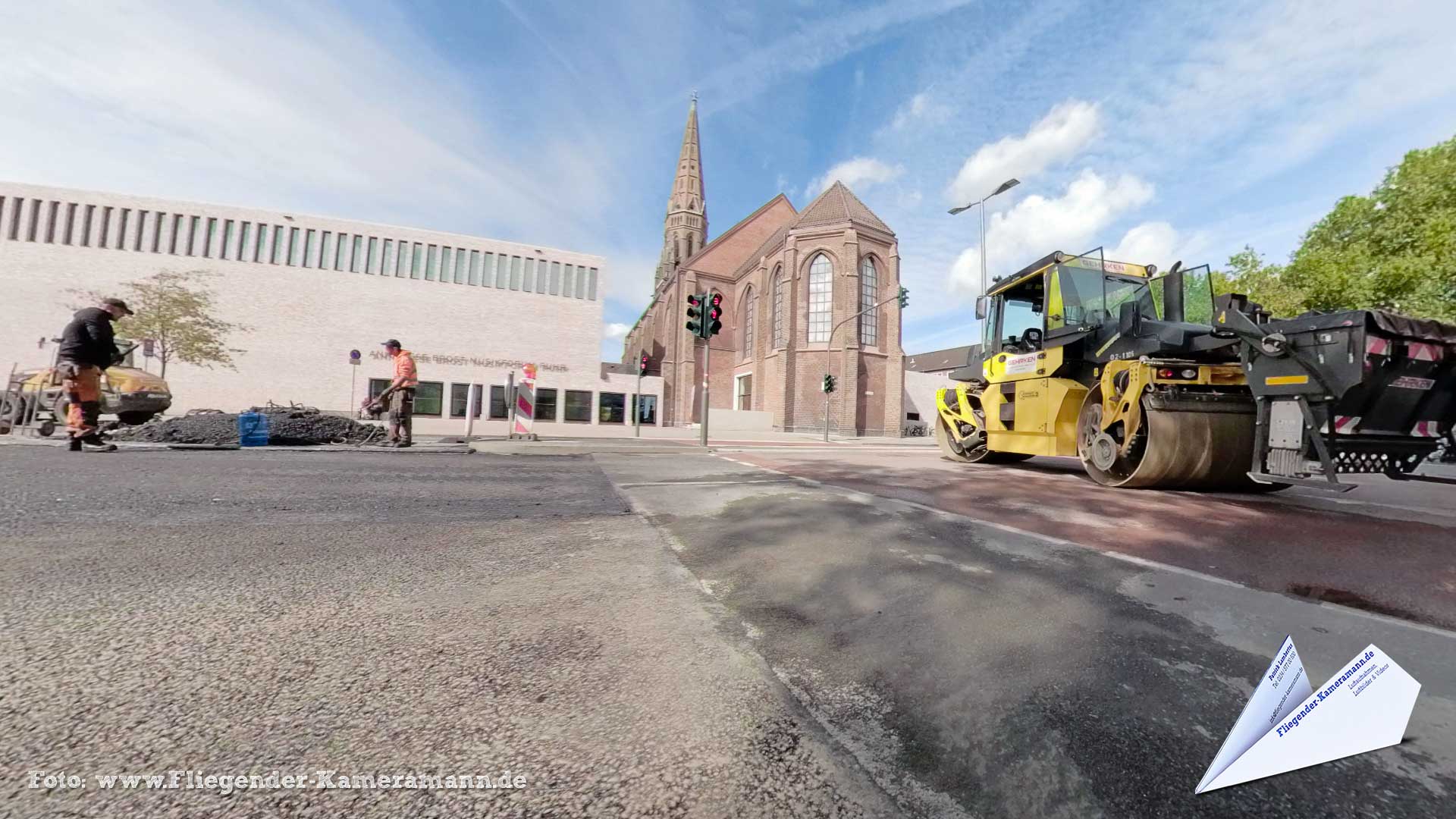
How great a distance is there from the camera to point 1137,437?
551cm

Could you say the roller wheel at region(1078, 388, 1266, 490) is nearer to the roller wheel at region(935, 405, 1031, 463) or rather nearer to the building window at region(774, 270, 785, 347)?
the roller wheel at region(935, 405, 1031, 463)

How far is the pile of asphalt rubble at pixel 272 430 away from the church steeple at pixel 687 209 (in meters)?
41.3

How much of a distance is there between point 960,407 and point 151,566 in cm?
980

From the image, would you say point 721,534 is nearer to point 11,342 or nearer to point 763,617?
point 763,617

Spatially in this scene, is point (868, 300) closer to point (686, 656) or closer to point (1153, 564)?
point (1153, 564)

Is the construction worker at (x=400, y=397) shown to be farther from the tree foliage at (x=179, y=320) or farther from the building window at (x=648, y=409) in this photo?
the building window at (x=648, y=409)

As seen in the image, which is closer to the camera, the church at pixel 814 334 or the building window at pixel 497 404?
the building window at pixel 497 404

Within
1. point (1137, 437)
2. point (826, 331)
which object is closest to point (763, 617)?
point (1137, 437)

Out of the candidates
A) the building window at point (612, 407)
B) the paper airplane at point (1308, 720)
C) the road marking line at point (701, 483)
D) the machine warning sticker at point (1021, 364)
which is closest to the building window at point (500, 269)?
the building window at point (612, 407)

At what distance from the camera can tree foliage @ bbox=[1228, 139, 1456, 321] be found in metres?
16.0

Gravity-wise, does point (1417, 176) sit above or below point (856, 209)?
below

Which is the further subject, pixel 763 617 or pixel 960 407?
pixel 960 407

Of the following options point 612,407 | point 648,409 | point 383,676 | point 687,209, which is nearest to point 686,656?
point 383,676

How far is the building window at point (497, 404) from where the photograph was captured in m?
29.3
